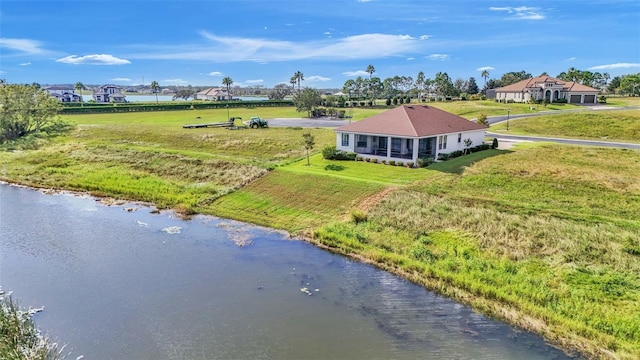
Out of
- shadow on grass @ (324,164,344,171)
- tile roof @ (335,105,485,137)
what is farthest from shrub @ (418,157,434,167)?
shadow on grass @ (324,164,344,171)

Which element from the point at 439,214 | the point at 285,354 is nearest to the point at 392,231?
the point at 439,214

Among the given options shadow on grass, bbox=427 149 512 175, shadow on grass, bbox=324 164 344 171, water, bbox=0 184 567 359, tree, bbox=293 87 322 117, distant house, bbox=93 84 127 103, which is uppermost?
distant house, bbox=93 84 127 103

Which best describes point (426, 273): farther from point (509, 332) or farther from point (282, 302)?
point (282, 302)

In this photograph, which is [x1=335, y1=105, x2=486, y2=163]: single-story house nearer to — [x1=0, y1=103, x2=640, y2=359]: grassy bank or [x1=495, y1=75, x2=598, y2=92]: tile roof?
[x1=0, y1=103, x2=640, y2=359]: grassy bank

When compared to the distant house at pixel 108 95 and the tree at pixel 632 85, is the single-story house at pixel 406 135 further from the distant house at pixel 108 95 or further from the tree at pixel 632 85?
the distant house at pixel 108 95

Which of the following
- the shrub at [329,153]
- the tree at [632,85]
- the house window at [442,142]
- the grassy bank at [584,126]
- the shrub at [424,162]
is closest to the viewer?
the shrub at [424,162]

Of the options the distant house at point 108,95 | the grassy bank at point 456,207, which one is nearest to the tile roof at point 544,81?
the grassy bank at point 456,207
